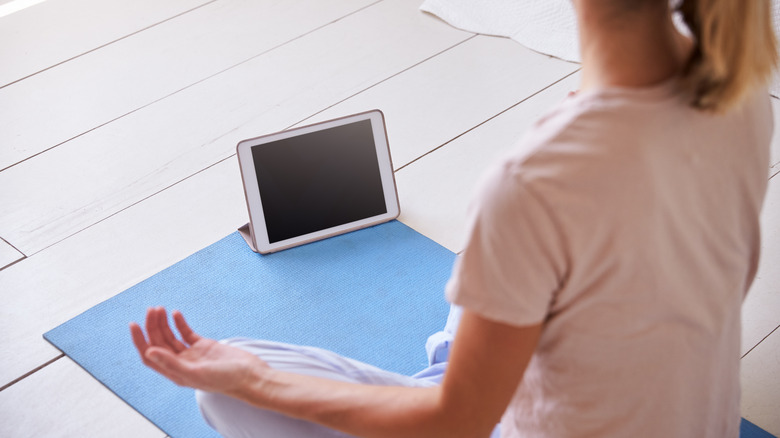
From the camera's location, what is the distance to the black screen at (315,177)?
1725 mm

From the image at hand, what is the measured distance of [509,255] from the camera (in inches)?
25.9

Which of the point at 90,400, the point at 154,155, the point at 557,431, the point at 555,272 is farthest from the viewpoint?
the point at 154,155

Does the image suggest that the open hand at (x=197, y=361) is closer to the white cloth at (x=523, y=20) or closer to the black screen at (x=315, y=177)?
the black screen at (x=315, y=177)

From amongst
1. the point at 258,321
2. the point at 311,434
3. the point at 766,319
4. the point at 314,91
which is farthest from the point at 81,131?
the point at 766,319

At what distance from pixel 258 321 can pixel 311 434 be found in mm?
648

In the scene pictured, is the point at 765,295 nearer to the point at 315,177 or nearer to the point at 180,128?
the point at 315,177

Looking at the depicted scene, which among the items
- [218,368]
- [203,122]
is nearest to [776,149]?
[203,122]

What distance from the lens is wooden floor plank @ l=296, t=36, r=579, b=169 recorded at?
7.06 feet

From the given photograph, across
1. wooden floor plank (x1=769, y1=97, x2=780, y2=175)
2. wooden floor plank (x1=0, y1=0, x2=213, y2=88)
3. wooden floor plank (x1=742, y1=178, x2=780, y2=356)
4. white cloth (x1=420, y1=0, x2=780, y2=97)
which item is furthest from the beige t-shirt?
wooden floor plank (x1=0, y1=0, x2=213, y2=88)

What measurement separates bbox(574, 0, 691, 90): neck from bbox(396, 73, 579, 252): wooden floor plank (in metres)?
1.05

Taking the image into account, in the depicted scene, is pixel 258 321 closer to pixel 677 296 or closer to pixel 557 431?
pixel 557 431

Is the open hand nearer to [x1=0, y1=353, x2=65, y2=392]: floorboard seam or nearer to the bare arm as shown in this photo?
the bare arm

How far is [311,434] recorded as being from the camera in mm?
997

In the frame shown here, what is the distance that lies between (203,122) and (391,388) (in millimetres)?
1551
